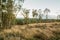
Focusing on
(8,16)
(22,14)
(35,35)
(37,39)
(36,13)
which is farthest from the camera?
(36,13)

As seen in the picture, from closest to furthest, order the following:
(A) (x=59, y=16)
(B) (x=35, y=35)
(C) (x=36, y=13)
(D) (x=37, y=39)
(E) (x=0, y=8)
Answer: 1. (D) (x=37, y=39)
2. (B) (x=35, y=35)
3. (E) (x=0, y=8)
4. (C) (x=36, y=13)
5. (A) (x=59, y=16)

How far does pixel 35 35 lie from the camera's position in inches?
834

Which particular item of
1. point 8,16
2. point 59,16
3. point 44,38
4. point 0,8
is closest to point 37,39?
point 44,38

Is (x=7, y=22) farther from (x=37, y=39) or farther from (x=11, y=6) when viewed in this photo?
(x=37, y=39)

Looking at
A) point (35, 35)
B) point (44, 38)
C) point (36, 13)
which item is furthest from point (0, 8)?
point (36, 13)

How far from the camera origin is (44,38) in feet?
64.4

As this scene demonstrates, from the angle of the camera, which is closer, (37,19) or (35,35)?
(35,35)

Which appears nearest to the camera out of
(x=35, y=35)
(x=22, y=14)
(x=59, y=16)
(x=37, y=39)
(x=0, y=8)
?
(x=37, y=39)

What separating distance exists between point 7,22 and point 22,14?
19.6 meters

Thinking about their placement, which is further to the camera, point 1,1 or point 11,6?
point 11,6

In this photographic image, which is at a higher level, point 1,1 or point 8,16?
point 1,1

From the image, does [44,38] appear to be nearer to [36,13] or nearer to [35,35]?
[35,35]

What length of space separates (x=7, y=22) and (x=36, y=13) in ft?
105

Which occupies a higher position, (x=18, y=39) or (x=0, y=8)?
(x=0, y=8)
